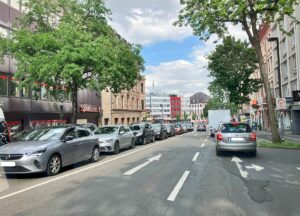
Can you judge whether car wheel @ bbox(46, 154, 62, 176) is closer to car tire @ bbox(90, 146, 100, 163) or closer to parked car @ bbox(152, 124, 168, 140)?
car tire @ bbox(90, 146, 100, 163)

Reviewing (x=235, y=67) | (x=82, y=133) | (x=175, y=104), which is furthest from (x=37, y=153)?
(x=175, y=104)

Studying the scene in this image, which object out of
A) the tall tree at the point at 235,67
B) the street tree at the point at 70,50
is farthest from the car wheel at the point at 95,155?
the tall tree at the point at 235,67

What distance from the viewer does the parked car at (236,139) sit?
1473 centimetres

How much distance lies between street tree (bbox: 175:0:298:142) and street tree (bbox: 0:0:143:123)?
4691mm

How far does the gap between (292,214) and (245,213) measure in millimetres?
794

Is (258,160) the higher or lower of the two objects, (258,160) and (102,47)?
the lower

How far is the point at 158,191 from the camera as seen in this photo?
7.68 metres

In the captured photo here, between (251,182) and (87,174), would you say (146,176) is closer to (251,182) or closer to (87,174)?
(87,174)

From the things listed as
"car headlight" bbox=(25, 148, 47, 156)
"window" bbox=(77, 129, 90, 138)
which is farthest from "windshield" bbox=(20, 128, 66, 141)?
"car headlight" bbox=(25, 148, 47, 156)

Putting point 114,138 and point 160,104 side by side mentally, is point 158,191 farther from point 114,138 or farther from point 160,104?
point 160,104

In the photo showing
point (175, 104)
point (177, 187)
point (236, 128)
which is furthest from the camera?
point (175, 104)

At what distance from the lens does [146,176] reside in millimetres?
9734

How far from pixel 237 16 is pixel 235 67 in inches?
751

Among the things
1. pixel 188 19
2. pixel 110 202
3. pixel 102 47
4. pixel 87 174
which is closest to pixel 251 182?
pixel 110 202
